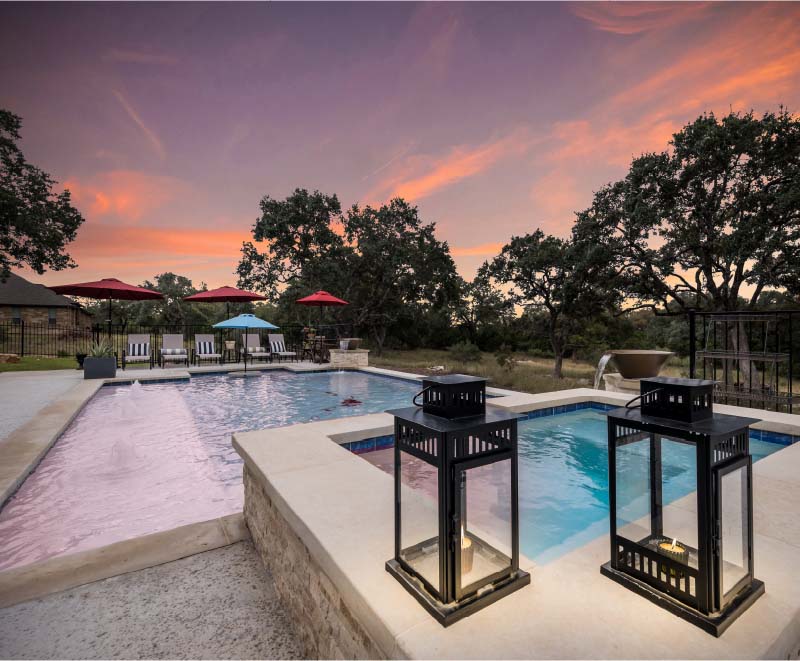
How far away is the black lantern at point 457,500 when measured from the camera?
1.35 meters

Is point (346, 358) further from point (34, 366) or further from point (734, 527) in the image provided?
point (734, 527)

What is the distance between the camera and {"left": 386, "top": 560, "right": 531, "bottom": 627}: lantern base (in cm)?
135

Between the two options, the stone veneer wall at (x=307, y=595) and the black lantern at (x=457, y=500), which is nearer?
the black lantern at (x=457, y=500)

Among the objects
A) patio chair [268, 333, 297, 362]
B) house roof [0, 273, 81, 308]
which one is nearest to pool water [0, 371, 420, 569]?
patio chair [268, 333, 297, 362]

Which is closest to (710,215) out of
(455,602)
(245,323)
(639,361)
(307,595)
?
(639,361)

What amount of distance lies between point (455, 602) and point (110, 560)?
7.58ft

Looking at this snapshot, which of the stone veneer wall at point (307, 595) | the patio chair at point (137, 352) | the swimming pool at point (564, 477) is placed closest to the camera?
the stone veneer wall at point (307, 595)

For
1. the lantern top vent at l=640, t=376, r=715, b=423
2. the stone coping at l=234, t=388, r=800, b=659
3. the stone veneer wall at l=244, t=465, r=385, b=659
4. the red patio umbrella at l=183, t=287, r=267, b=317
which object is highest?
the red patio umbrella at l=183, t=287, r=267, b=317

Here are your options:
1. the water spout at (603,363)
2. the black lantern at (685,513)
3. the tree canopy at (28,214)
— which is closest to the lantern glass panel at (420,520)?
the black lantern at (685,513)

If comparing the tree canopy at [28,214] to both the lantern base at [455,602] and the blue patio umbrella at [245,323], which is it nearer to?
the blue patio umbrella at [245,323]

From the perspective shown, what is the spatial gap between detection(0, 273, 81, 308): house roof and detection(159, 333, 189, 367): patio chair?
21.4 meters

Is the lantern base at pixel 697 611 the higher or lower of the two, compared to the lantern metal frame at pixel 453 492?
lower

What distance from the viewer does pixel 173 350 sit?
12469 millimetres

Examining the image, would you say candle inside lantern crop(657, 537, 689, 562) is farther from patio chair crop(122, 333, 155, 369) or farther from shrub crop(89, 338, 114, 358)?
patio chair crop(122, 333, 155, 369)
